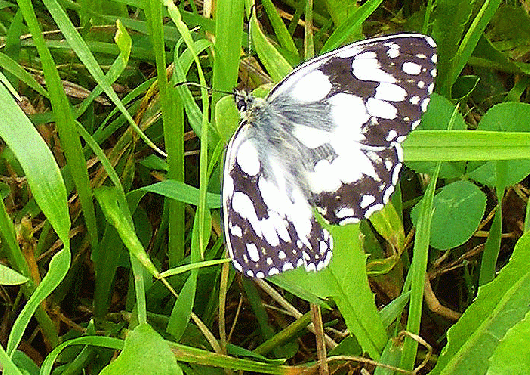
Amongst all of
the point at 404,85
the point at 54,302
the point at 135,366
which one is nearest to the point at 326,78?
the point at 404,85

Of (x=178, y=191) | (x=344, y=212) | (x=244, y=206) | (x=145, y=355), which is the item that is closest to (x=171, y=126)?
(x=178, y=191)

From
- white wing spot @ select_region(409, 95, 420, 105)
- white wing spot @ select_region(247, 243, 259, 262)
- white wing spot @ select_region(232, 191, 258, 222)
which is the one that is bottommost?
white wing spot @ select_region(247, 243, 259, 262)

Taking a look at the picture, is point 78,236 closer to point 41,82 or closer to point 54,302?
point 54,302

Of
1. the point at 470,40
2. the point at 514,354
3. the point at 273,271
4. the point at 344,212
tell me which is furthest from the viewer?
the point at 470,40

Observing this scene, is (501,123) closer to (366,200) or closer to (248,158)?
(366,200)

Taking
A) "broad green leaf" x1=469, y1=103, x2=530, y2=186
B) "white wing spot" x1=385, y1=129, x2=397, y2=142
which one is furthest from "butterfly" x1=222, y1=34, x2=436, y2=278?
"broad green leaf" x1=469, y1=103, x2=530, y2=186

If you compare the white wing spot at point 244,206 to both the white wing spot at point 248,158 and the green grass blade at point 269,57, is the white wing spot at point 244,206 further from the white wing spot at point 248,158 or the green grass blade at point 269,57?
the green grass blade at point 269,57

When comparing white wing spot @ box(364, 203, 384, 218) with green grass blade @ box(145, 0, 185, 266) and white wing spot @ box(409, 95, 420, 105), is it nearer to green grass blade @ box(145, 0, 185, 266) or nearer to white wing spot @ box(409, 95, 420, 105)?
white wing spot @ box(409, 95, 420, 105)
